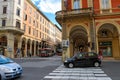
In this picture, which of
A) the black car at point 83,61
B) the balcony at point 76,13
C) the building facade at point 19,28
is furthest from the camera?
the building facade at point 19,28

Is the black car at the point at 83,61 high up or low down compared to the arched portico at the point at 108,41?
down

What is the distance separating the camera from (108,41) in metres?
25.5

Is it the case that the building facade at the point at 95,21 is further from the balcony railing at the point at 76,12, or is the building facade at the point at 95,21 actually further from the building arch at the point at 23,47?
the building arch at the point at 23,47

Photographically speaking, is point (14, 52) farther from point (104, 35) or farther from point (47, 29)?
point (47, 29)

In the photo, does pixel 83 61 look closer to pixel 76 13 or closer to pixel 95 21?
pixel 95 21

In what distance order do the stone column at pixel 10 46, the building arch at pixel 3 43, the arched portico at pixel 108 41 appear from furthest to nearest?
the building arch at pixel 3 43
the stone column at pixel 10 46
the arched portico at pixel 108 41

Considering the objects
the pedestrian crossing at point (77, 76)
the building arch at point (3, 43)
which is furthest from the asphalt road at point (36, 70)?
the building arch at point (3, 43)

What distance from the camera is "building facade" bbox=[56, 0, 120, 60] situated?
76.0 feet

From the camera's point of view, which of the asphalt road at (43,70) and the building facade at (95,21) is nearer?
the asphalt road at (43,70)

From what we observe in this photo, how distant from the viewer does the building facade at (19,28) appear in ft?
A: 136

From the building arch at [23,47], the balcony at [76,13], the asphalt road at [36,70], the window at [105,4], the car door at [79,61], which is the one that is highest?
the window at [105,4]

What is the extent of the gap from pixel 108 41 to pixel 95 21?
4403mm

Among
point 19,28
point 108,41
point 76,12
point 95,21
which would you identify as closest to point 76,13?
point 76,12

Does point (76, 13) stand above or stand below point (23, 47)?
above
